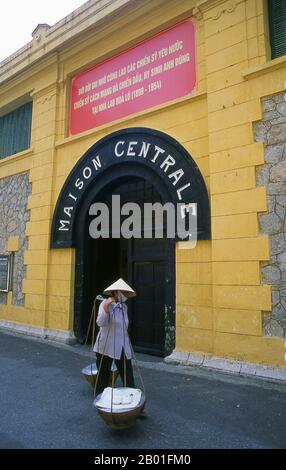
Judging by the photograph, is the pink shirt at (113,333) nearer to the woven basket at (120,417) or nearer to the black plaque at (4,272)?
the woven basket at (120,417)

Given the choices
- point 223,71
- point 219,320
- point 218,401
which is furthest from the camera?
point 223,71

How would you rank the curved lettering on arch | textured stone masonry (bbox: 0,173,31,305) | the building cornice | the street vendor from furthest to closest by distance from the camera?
textured stone masonry (bbox: 0,173,31,305), the building cornice, the curved lettering on arch, the street vendor

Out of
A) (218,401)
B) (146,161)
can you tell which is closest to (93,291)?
(146,161)

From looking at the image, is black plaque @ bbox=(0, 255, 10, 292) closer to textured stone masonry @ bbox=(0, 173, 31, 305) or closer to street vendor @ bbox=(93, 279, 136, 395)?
textured stone masonry @ bbox=(0, 173, 31, 305)

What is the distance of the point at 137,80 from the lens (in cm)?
837

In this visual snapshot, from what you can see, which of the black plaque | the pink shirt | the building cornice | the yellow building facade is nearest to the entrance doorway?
the yellow building facade

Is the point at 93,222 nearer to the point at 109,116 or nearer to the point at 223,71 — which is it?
the point at 109,116

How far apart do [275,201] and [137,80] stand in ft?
14.9

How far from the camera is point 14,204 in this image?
11.0 meters

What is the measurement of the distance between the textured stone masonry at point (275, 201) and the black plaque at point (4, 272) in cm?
763

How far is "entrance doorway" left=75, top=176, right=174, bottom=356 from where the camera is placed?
7.77m

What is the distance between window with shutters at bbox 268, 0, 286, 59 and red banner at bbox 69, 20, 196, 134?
1548 mm

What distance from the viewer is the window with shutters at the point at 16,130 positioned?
11273 millimetres

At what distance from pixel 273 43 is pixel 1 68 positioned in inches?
338
